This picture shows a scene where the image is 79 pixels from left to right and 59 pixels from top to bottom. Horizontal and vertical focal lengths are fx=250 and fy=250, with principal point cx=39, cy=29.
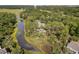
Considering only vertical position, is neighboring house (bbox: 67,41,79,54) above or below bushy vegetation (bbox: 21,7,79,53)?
below

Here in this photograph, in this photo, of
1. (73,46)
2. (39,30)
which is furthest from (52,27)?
(73,46)

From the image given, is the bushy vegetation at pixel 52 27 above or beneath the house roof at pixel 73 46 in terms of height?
above

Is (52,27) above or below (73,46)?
above

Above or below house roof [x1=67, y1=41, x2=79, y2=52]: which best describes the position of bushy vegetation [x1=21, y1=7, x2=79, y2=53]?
above

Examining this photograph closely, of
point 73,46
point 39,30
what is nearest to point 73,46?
point 73,46

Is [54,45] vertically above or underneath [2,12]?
underneath

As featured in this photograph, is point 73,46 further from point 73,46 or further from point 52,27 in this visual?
point 52,27
